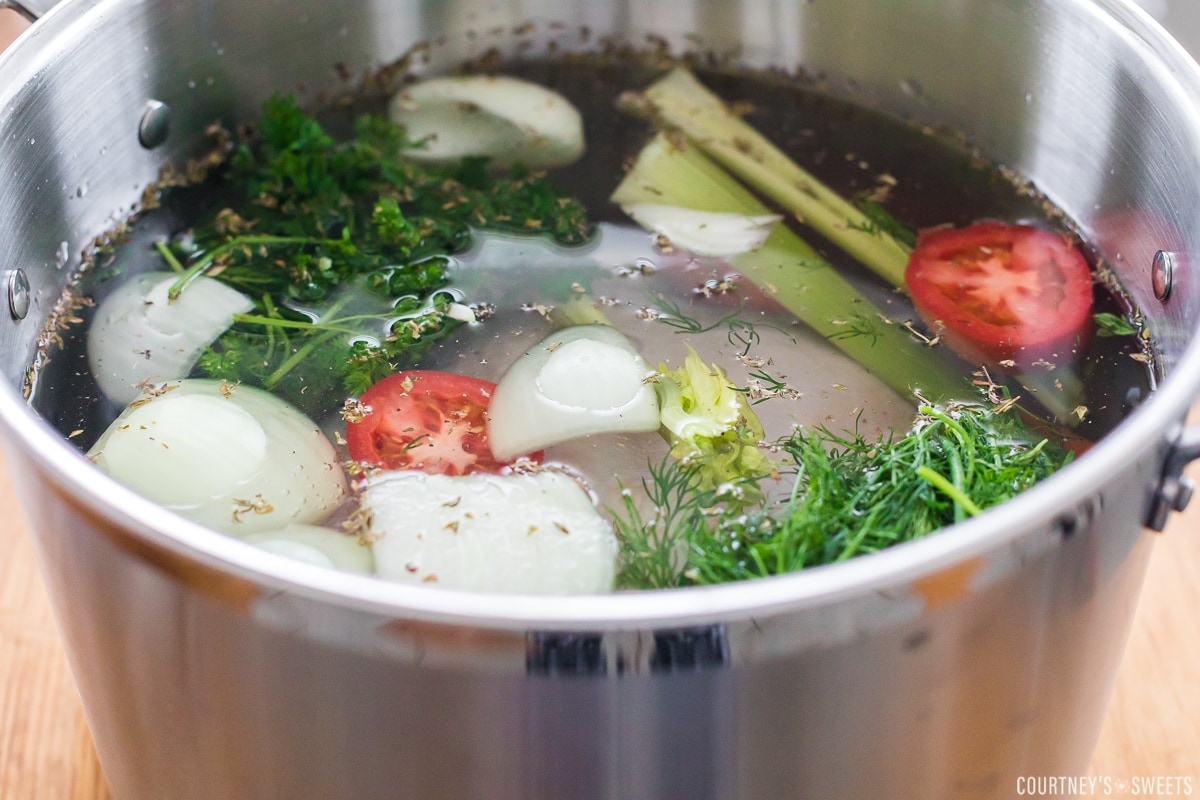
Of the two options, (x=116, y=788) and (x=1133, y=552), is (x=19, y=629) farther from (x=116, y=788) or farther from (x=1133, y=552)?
(x=1133, y=552)

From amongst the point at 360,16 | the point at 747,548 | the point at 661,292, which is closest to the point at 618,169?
the point at 661,292

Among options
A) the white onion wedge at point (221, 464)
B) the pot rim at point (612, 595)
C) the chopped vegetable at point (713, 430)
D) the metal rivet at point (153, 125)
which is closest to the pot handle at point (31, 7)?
the metal rivet at point (153, 125)

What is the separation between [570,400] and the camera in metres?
0.87

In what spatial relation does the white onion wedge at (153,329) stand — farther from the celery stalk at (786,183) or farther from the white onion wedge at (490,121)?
the celery stalk at (786,183)

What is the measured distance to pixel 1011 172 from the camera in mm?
1188

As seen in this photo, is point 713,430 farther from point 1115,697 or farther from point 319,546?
point 1115,697

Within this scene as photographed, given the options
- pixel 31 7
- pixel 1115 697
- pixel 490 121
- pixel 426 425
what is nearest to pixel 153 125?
pixel 31 7

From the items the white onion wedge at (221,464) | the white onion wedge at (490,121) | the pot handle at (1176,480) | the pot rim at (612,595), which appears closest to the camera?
the pot rim at (612,595)

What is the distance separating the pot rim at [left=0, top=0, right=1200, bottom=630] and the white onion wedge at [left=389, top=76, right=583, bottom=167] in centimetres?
68

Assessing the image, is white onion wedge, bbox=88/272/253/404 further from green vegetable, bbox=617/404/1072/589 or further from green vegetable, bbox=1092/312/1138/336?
green vegetable, bbox=1092/312/1138/336

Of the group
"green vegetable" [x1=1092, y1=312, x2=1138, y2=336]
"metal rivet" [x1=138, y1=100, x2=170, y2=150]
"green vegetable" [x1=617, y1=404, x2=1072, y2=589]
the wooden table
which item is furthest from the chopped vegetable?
"metal rivet" [x1=138, y1=100, x2=170, y2=150]

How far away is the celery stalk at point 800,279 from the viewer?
0.95m

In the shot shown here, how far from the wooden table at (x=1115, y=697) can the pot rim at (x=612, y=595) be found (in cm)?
51

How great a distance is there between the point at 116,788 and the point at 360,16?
813mm
